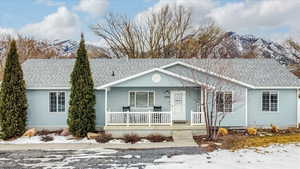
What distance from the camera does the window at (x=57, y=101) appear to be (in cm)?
1798

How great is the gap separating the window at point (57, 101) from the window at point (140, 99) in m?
4.34

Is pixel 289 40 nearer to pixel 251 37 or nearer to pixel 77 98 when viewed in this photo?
pixel 251 37

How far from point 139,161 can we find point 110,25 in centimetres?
2781

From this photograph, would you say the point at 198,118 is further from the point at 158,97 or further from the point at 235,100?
the point at 158,97

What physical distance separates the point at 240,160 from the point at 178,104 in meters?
8.29

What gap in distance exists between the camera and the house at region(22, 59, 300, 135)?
16.9 meters

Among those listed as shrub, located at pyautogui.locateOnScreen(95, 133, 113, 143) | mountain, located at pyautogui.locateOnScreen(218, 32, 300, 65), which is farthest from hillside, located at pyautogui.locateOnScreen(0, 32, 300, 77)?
shrub, located at pyautogui.locateOnScreen(95, 133, 113, 143)

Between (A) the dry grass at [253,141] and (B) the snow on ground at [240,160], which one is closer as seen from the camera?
(B) the snow on ground at [240,160]

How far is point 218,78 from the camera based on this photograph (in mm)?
17047

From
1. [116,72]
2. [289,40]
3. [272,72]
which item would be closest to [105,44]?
[116,72]

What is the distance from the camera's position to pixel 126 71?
20.2 metres

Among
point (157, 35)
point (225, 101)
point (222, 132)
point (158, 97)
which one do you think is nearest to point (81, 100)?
A: point (158, 97)

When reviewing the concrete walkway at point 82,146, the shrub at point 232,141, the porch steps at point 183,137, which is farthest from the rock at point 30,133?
the shrub at point 232,141

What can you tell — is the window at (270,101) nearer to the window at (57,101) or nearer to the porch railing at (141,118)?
the porch railing at (141,118)
